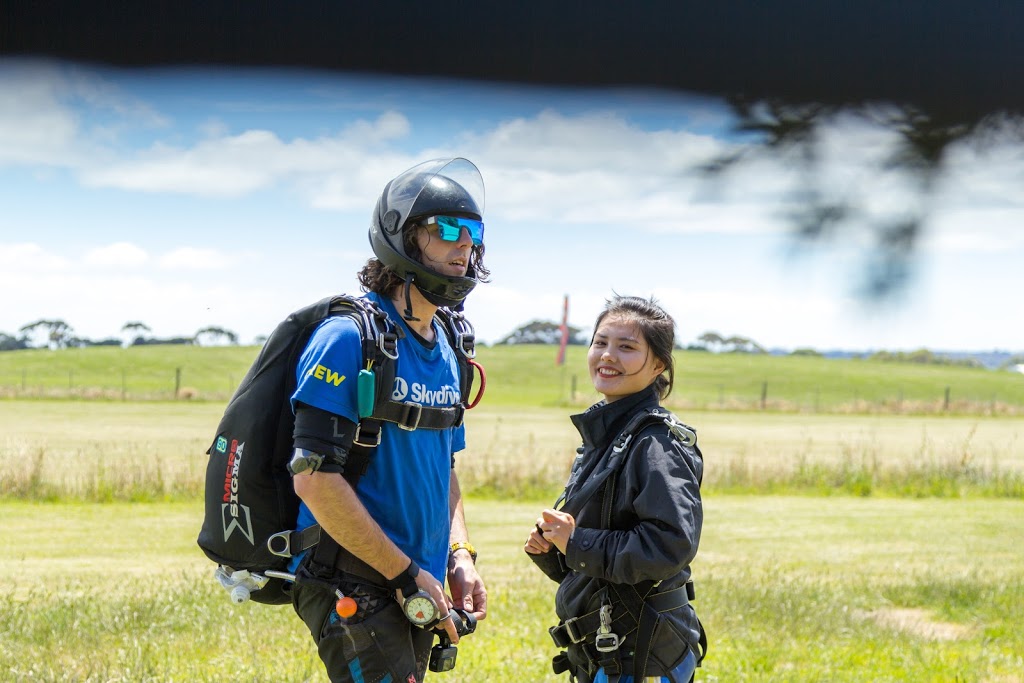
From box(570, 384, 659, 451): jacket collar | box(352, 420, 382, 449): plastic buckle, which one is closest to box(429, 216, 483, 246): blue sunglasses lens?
box(352, 420, 382, 449): plastic buckle

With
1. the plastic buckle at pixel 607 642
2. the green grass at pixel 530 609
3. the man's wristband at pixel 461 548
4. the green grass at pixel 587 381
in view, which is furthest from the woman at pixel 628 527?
the green grass at pixel 587 381

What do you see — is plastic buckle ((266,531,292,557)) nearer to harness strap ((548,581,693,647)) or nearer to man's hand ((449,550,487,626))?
man's hand ((449,550,487,626))

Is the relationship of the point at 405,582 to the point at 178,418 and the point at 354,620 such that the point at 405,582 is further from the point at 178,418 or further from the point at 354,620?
the point at 178,418

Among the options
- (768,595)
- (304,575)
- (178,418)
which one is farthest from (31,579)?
(178,418)

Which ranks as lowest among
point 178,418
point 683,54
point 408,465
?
point 178,418

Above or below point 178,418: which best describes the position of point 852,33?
above

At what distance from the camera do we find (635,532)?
3.16 metres

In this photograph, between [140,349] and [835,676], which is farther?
[140,349]

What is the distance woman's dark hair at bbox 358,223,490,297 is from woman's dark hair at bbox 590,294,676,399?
1.91 feet

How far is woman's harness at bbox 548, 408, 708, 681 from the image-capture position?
Result: 3227 mm

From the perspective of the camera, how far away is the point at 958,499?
16.4 metres

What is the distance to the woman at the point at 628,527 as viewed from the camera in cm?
314

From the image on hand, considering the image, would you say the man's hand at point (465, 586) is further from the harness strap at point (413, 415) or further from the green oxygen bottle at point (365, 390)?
the green oxygen bottle at point (365, 390)

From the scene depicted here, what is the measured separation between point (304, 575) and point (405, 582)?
11.1 inches
